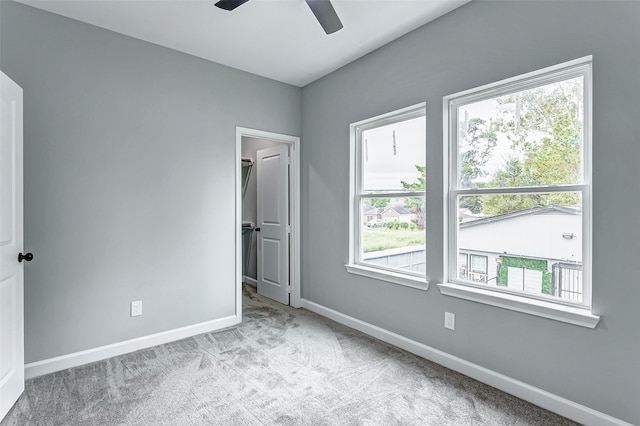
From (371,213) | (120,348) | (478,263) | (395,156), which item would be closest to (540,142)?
(478,263)

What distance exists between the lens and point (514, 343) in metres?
2.25

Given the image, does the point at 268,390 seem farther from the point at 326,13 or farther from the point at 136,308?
the point at 326,13

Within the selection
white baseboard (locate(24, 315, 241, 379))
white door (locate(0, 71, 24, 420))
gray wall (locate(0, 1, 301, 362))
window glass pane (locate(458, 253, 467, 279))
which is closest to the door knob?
white door (locate(0, 71, 24, 420))

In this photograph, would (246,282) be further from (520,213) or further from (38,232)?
(520,213)

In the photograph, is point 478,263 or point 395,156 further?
point 395,156

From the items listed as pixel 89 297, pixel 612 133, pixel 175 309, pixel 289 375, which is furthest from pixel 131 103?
pixel 612 133

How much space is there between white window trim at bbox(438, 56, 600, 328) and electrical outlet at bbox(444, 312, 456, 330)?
0.16 metres

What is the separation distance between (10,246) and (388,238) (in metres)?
2.83

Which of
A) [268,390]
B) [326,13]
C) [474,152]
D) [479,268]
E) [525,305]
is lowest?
[268,390]

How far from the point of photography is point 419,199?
9.73 feet

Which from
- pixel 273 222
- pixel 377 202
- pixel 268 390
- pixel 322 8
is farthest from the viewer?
pixel 273 222

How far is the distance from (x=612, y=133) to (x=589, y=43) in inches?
21.2

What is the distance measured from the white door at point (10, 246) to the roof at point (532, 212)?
305 centimetres

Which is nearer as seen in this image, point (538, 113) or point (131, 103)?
point (538, 113)
